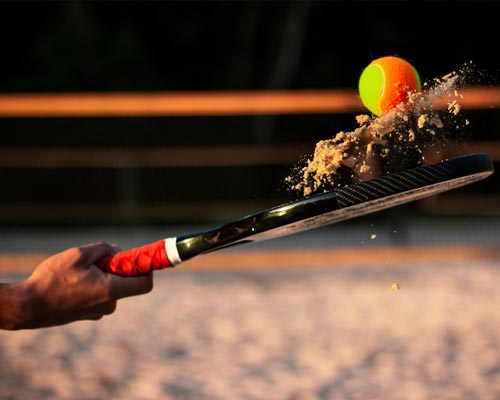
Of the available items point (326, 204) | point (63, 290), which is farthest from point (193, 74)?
point (63, 290)

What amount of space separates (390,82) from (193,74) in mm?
13663

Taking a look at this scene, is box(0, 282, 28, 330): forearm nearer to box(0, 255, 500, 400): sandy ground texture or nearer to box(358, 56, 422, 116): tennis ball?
box(358, 56, 422, 116): tennis ball

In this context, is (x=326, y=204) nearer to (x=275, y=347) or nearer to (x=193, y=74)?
(x=275, y=347)

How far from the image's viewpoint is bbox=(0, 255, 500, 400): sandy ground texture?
346 centimetres

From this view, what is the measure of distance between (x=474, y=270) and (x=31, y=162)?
5.79 m

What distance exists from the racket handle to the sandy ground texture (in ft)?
5.55

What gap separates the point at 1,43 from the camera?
49.9ft

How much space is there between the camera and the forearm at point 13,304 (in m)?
1.62

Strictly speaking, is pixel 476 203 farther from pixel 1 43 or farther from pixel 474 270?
pixel 1 43

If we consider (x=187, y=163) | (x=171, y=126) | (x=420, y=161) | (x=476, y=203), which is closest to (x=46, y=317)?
(x=420, y=161)

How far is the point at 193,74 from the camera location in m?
15.6

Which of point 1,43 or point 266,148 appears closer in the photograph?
point 266,148

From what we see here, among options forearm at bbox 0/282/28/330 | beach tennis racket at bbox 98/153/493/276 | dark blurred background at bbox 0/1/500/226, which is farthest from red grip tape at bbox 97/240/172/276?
dark blurred background at bbox 0/1/500/226

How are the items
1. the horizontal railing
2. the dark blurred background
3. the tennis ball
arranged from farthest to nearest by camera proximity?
the dark blurred background → the horizontal railing → the tennis ball
